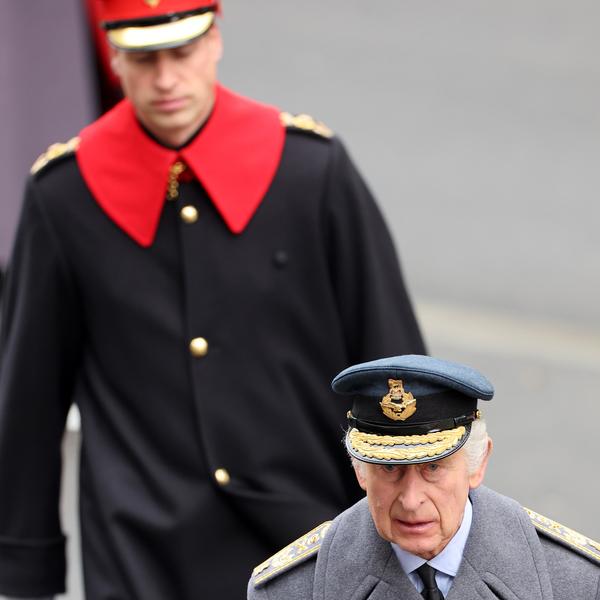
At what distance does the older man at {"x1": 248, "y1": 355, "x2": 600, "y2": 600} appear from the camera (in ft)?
12.4

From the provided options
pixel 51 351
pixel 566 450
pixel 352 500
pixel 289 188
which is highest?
pixel 289 188

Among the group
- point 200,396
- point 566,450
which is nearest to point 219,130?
point 200,396

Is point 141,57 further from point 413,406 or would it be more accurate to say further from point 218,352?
point 413,406

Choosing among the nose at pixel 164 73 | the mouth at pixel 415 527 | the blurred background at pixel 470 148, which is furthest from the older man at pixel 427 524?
the blurred background at pixel 470 148

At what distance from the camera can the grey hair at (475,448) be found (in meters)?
3.86

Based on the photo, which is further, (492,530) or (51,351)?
(51,351)

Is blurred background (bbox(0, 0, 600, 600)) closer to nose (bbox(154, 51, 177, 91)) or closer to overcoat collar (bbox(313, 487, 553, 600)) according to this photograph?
nose (bbox(154, 51, 177, 91))

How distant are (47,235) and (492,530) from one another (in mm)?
1844

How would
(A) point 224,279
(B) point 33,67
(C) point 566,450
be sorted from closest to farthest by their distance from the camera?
(A) point 224,279 < (B) point 33,67 < (C) point 566,450

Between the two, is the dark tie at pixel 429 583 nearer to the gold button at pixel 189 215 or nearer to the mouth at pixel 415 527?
the mouth at pixel 415 527

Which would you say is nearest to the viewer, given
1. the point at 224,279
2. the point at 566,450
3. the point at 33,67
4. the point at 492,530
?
the point at 492,530

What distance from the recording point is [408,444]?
3.76 metres

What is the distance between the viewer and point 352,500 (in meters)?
5.39

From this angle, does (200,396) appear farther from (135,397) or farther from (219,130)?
(219,130)
